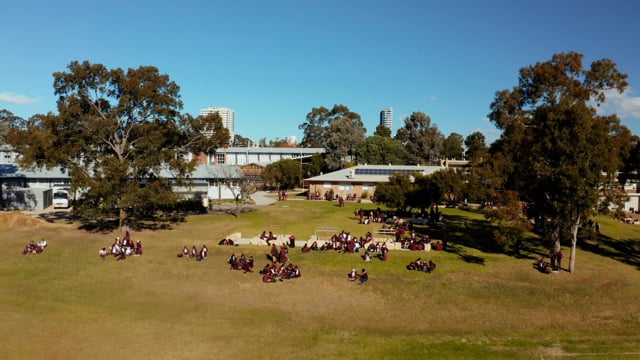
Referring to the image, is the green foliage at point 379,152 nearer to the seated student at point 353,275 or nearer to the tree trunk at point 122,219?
the tree trunk at point 122,219

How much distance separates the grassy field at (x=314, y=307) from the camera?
17.7 m

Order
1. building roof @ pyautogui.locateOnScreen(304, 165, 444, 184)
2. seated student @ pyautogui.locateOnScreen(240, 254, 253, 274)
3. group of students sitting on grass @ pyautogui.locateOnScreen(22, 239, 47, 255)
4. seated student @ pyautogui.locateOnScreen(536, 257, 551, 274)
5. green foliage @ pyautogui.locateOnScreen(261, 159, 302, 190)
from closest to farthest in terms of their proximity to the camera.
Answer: seated student @ pyautogui.locateOnScreen(240, 254, 253, 274), seated student @ pyautogui.locateOnScreen(536, 257, 551, 274), group of students sitting on grass @ pyautogui.locateOnScreen(22, 239, 47, 255), building roof @ pyautogui.locateOnScreen(304, 165, 444, 184), green foliage @ pyautogui.locateOnScreen(261, 159, 302, 190)

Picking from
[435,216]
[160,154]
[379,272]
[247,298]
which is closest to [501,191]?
[379,272]

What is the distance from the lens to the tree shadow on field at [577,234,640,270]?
113 ft

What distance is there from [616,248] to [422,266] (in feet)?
67.5

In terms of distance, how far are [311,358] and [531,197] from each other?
22677 millimetres

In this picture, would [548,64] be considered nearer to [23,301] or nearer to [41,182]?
[23,301]

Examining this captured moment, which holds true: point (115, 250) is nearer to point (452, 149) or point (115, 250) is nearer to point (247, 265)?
point (247, 265)

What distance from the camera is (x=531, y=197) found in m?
32.3

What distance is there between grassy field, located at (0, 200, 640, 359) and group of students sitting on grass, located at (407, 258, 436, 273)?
2.30ft

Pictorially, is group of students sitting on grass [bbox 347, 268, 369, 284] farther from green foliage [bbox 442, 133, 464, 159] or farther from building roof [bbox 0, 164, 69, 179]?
green foliage [bbox 442, 133, 464, 159]

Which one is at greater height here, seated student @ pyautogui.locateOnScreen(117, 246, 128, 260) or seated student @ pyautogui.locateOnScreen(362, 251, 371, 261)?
seated student @ pyautogui.locateOnScreen(117, 246, 128, 260)

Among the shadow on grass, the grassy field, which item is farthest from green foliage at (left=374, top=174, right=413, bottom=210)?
the grassy field

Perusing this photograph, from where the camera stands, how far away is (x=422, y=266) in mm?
29250
